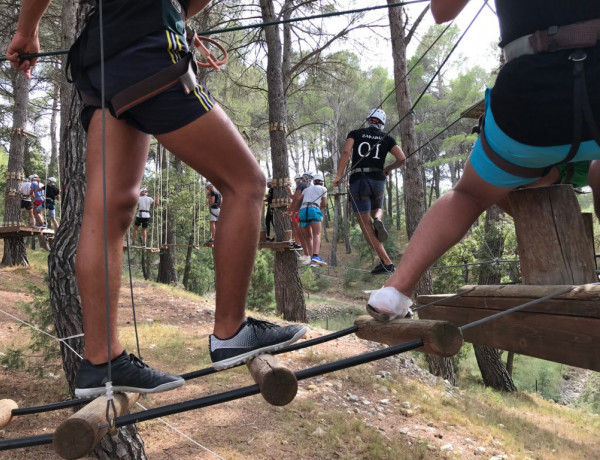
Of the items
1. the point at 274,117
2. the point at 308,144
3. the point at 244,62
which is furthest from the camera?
the point at 308,144

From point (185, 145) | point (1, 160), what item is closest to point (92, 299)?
point (185, 145)

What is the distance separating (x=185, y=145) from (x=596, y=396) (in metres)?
18.4

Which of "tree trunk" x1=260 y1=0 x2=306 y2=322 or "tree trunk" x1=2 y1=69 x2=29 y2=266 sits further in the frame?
"tree trunk" x1=2 y1=69 x2=29 y2=266

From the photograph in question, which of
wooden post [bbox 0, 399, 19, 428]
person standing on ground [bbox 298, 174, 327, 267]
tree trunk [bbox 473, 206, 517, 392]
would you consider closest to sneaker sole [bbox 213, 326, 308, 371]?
wooden post [bbox 0, 399, 19, 428]

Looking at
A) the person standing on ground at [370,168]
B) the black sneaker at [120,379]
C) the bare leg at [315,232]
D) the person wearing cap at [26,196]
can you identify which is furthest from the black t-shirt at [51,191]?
the black sneaker at [120,379]

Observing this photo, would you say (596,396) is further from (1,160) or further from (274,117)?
(1,160)

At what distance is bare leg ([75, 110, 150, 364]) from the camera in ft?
4.96

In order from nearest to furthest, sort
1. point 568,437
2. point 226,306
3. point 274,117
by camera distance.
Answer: point 226,306, point 568,437, point 274,117

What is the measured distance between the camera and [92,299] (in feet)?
4.97

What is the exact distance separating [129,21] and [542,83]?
1232 mm

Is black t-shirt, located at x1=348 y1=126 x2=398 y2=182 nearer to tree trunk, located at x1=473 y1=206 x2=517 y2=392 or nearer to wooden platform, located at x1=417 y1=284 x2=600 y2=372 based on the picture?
wooden platform, located at x1=417 y1=284 x2=600 y2=372

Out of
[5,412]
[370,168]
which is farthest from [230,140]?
[370,168]

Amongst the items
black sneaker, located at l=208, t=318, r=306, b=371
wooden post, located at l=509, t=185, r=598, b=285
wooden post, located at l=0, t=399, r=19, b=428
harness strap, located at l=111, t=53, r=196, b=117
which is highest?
harness strap, located at l=111, t=53, r=196, b=117

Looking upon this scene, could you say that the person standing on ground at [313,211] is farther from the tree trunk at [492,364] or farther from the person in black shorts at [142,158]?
the person in black shorts at [142,158]
